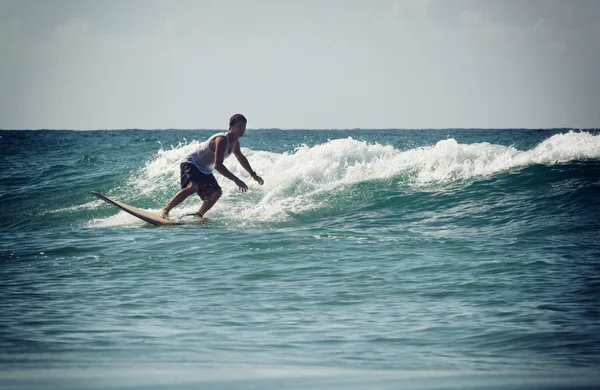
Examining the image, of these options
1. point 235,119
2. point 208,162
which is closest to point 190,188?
point 208,162

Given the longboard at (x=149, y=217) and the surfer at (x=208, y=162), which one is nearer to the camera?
the surfer at (x=208, y=162)

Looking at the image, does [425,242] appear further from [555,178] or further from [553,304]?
[555,178]

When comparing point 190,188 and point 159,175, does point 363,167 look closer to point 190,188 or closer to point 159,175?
point 159,175

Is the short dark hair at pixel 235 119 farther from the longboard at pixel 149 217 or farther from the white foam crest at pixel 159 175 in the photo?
the white foam crest at pixel 159 175

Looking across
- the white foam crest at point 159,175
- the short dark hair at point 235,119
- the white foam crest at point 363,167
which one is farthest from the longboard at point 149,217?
the white foam crest at point 159,175

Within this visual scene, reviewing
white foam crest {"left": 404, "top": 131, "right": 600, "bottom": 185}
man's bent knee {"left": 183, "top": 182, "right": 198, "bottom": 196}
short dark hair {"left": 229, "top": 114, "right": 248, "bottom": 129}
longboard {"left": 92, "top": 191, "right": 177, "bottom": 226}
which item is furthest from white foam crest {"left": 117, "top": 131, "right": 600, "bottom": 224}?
short dark hair {"left": 229, "top": 114, "right": 248, "bottom": 129}

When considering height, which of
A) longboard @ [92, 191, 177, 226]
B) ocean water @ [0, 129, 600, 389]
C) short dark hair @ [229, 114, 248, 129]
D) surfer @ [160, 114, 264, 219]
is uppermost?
short dark hair @ [229, 114, 248, 129]

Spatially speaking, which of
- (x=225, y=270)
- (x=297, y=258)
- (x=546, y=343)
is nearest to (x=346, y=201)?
(x=297, y=258)

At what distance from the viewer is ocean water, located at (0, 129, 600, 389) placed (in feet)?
13.0

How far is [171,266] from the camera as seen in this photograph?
7715 millimetres

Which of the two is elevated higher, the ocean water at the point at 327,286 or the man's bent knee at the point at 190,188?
the man's bent knee at the point at 190,188

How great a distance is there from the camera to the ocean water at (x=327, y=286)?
3967mm

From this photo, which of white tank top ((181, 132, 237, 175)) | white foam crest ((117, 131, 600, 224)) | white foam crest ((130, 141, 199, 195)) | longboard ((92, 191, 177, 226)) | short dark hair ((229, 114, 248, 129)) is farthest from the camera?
white foam crest ((130, 141, 199, 195))

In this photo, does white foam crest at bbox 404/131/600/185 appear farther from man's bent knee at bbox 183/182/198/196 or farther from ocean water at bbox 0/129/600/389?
man's bent knee at bbox 183/182/198/196
